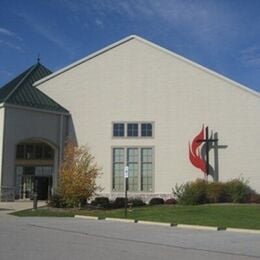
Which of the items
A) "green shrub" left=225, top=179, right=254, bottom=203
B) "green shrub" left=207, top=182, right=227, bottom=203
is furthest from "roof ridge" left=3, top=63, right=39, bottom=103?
"green shrub" left=225, top=179, right=254, bottom=203

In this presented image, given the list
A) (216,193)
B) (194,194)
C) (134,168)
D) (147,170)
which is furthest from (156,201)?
(134,168)

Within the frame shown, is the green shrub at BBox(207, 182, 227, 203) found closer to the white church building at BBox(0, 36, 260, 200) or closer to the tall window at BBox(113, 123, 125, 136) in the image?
the white church building at BBox(0, 36, 260, 200)

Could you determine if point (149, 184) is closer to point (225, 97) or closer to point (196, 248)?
point (225, 97)

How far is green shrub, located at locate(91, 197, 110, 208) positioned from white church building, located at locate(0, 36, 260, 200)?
2.56m

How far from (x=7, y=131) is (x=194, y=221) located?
19857 millimetres

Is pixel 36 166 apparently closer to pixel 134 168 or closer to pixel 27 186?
pixel 27 186

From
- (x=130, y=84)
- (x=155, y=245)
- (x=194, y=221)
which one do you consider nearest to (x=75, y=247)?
(x=155, y=245)

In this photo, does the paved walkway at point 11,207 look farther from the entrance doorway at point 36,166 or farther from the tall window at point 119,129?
the tall window at point 119,129

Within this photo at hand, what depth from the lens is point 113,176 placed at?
4353cm

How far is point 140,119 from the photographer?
4350 cm

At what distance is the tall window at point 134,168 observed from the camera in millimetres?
43031

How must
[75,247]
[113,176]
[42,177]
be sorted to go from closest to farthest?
[75,247] → [113,176] → [42,177]

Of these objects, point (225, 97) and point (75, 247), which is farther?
point (225, 97)

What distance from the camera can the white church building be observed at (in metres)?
41.4
